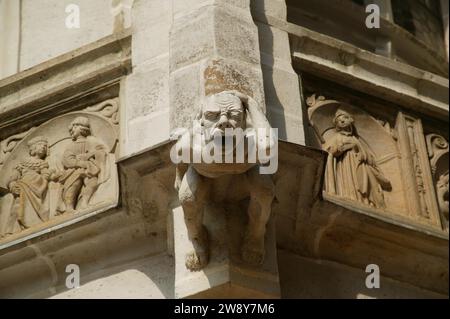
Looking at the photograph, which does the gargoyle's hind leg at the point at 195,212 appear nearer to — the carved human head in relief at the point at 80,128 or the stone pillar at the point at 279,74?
the stone pillar at the point at 279,74

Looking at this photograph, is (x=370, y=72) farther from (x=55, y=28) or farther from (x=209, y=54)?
(x=55, y=28)

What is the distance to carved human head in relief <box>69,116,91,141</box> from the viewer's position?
8.90m

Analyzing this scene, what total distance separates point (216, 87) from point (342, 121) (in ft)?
4.09

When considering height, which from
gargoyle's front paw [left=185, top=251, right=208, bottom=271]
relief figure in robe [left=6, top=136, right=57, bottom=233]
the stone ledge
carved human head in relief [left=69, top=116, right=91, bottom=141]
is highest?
the stone ledge

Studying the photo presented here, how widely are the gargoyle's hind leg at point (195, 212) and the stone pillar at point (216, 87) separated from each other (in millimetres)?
39

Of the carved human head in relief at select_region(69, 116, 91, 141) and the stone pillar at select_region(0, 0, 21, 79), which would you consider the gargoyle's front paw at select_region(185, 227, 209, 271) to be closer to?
the carved human head in relief at select_region(69, 116, 91, 141)

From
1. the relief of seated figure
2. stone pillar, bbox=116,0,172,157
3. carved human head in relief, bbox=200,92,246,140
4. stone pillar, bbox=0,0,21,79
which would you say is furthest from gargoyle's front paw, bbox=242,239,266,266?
stone pillar, bbox=0,0,21,79

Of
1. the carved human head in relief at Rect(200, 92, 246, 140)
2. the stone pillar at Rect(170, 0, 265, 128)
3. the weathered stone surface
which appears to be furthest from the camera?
the weathered stone surface

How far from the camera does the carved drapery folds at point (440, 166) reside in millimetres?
9211

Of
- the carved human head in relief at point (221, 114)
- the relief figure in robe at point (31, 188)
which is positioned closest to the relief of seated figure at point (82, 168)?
the relief figure in robe at point (31, 188)

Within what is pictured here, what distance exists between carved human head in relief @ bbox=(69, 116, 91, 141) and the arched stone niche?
4.08 ft

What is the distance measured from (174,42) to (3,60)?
1.69 m

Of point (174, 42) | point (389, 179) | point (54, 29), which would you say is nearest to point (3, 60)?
point (54, 29)
